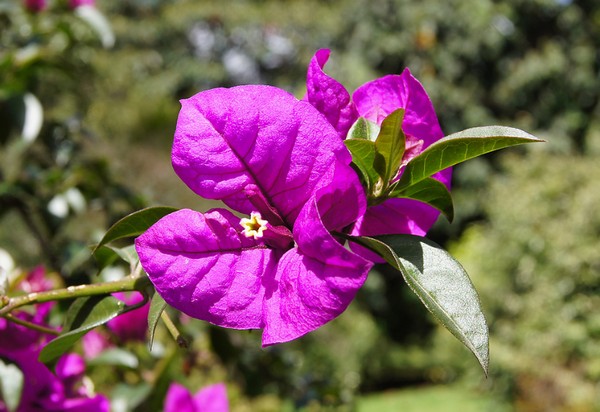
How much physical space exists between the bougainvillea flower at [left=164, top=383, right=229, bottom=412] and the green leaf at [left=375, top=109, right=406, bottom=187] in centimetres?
50

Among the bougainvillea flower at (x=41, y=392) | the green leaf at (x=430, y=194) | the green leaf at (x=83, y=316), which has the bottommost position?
the bougainvillea flower at (x=41, y=392)

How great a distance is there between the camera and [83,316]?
47cm

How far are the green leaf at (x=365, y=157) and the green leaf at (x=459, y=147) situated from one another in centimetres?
2

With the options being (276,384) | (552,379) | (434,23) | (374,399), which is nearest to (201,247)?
(276,384)

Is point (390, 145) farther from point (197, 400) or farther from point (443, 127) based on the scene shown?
point (443, 127)

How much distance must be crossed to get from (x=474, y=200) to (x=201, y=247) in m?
8.45

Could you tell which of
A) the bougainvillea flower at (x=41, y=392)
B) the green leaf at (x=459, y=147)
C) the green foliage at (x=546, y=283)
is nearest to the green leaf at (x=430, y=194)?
the green leaf at (x=459, y=147)

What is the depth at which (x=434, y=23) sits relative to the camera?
901cm

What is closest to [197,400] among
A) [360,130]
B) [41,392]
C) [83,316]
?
[41,392]

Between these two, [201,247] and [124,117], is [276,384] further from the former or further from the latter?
[124,117]

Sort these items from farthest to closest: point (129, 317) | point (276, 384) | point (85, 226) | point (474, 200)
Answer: point (474, 200)
point (85, 226)
point (276, 384)
point (129, 317)

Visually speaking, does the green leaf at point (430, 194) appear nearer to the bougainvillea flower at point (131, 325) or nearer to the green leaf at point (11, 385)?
the green leaf at point (11, 385)

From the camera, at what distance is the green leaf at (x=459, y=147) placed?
0.39m

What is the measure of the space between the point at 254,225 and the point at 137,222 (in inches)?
3.1
